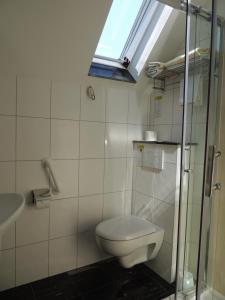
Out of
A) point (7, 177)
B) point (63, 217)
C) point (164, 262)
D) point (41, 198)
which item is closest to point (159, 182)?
point (164, 262)

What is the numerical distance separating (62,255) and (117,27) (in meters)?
2.02

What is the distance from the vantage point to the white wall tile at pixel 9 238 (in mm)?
1546

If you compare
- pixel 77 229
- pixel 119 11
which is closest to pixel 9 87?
pixel 119 11

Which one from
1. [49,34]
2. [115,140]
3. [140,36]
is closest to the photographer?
[49,34]

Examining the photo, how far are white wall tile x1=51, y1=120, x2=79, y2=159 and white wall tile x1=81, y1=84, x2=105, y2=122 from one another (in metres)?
0.13

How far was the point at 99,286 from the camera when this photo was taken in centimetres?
163

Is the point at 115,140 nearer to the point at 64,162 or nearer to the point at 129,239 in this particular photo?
the point at 64,162

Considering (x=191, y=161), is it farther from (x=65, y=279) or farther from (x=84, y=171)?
(x=65, y=279)

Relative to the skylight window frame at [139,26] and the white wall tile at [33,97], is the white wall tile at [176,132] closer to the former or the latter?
the skylight window frame at [139,26]

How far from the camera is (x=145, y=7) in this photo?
177cm

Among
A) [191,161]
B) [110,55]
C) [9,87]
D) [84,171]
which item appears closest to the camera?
[191,161]

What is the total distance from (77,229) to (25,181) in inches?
24.1

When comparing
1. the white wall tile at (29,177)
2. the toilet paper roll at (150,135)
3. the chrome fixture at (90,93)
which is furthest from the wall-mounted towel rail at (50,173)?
the toilet paper roll at (150,135)

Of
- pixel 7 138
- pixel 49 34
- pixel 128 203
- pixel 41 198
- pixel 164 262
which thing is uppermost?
pixel 49 34
